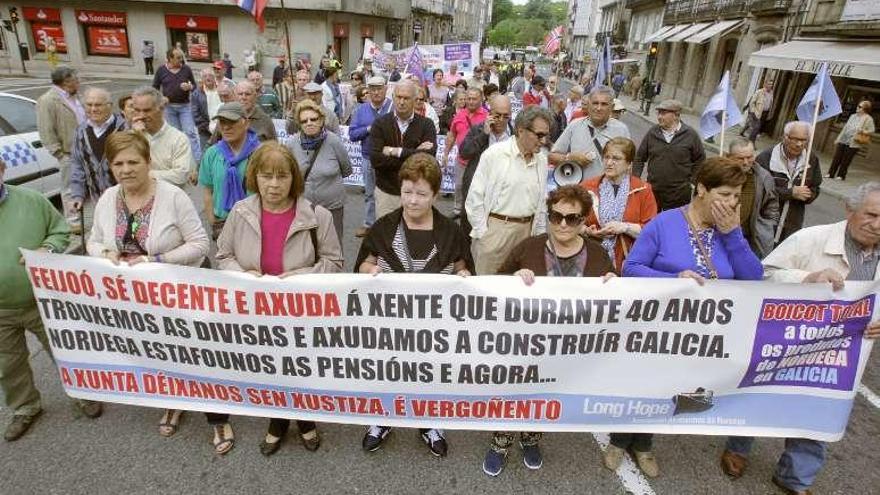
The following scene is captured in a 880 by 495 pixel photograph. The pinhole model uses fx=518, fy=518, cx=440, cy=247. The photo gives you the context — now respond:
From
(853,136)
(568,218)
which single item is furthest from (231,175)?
(853,136)

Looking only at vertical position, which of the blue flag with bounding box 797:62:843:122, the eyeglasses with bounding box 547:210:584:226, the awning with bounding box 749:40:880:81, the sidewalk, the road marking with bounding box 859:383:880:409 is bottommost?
the road marking with bounding box 859:383:880:409

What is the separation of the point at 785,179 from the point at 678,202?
95 cm

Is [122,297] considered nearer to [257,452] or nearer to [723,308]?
[257,452]

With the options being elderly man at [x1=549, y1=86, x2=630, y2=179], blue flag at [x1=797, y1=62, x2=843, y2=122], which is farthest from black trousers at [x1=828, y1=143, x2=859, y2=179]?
elderly man at [x1=549, y1=86, x2=630, y2=179]

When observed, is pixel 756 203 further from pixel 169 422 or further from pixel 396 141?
pixel 169 422

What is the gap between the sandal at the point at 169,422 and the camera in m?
3.31

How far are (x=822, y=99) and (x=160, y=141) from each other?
6103 millimetres

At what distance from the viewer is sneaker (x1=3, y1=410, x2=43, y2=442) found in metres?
3.21

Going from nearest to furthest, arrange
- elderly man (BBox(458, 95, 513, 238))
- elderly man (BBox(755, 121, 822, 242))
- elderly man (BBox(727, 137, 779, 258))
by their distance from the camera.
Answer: elderly man (BBox(727, 137, 779, 258))
elderly man (BBox(755, 121, 822, 242))
elderly man (BBox(458, 95, 513, 238))

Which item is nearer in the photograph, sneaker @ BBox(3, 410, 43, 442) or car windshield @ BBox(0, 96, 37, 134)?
sneaker @ BBox(3, 410, 43, 442)

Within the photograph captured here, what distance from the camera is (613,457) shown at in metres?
3.21

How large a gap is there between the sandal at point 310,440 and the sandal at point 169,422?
853mm

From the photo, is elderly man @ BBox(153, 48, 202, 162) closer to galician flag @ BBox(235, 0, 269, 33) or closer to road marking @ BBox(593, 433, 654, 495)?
galician flag @ BBox(235, 0, 269, 33)

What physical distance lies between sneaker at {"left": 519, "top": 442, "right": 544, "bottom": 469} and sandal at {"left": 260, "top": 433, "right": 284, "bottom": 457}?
60.3 inches
